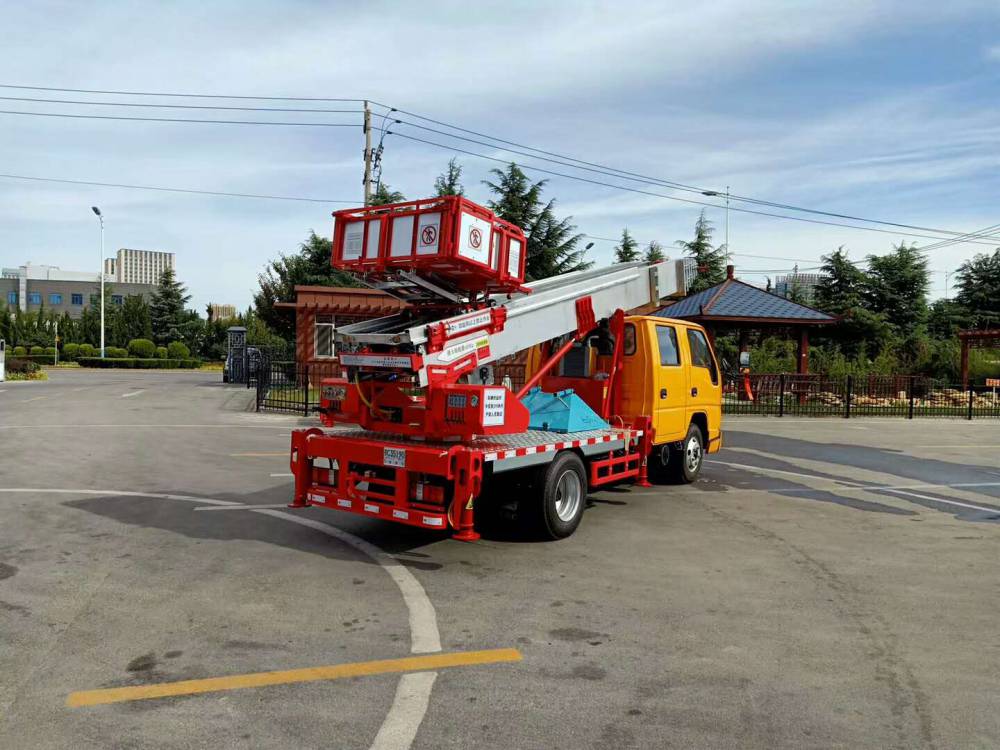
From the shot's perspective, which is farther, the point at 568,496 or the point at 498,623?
the point at 568,496

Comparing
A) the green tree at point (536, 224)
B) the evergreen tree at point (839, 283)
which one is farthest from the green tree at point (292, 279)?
the evergreen tree at point (839, 283)

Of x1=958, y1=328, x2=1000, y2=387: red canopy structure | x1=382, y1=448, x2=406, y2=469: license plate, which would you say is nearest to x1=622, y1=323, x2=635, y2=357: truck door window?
x1=382, y1=448, x2=406, y2=469: license plate

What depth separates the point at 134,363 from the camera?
5519cm

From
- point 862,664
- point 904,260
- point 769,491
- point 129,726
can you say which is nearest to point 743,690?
point 862,664

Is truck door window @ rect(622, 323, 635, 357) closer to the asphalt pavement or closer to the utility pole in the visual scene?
the asphalt pavement

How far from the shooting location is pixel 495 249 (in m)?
7.34

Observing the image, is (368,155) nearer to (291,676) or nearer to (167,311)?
(291,676)

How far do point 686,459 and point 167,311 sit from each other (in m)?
63.2

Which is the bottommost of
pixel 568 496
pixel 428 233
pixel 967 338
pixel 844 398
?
pixel 568 496

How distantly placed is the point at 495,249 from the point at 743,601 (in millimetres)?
3774

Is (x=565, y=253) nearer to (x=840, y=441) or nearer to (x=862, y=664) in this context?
(x=840, y=441)

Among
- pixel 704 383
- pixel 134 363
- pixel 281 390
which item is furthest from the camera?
pixel 134 363

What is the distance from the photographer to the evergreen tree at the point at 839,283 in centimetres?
4541

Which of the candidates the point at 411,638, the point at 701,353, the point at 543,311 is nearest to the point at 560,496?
the point at 543,311
